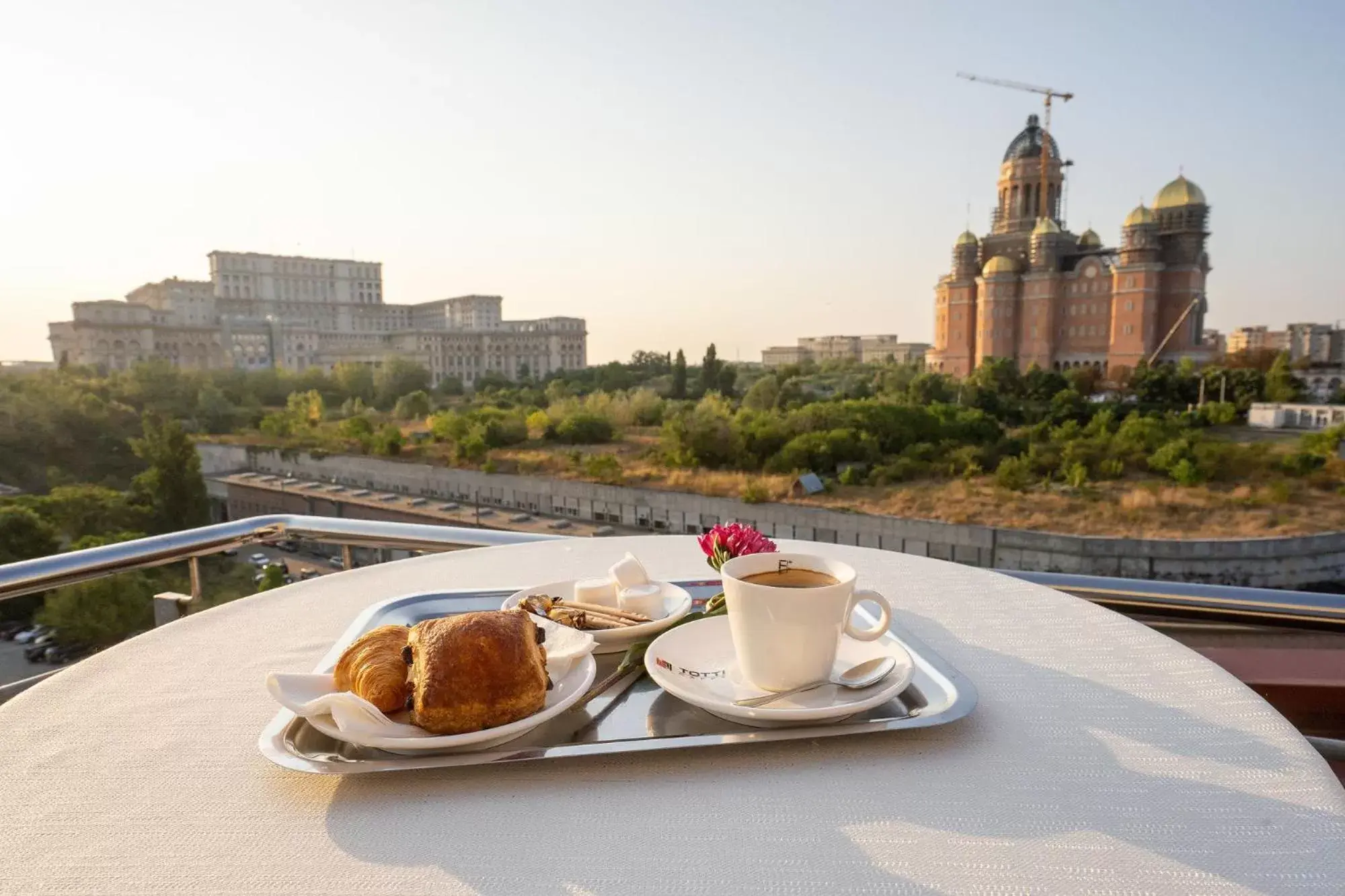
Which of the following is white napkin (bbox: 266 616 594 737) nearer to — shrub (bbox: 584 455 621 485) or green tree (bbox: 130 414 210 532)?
green tree (bbox: 130 414 210 532)

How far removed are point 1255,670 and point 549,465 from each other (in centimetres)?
910

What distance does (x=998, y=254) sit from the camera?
65.4ft

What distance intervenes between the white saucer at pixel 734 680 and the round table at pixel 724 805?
0.05 ft

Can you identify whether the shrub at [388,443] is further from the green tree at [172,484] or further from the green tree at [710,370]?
the green tree at [710,370]

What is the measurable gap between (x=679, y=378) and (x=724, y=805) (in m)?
15.4

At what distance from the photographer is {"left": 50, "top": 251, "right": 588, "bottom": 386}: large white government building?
19.2m

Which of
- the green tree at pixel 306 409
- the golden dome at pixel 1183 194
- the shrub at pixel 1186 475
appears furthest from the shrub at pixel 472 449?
the golden dome at pixel 1183 194

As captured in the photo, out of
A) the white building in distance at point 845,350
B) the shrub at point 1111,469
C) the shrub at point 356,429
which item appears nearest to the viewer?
the shrub at point 1111,469

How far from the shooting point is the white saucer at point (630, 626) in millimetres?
416

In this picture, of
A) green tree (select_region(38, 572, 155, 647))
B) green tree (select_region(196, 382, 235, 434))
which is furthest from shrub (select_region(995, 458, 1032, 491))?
green tree (select_region(196, 382, 235, 434))

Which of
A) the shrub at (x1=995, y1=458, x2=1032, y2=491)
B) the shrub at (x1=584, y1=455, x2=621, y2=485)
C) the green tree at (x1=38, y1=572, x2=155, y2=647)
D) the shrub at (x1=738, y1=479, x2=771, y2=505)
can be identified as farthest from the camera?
the shrub at (x1=584, y1=455, x2=621, y2=485)

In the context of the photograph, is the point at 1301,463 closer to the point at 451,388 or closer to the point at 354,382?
the point at 354,382

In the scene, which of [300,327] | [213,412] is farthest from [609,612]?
[300,327]

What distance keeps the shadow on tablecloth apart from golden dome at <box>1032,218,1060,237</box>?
2164cm
